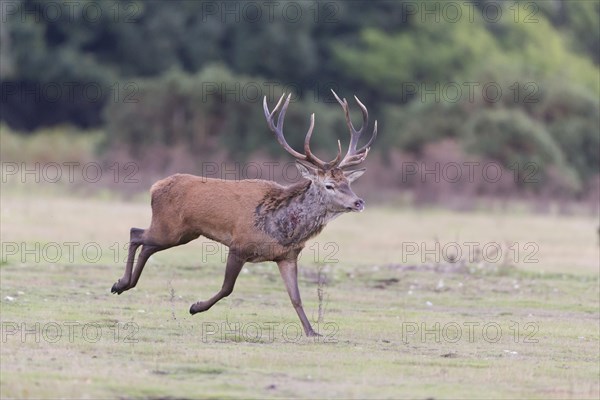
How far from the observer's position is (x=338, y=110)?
2413 inches

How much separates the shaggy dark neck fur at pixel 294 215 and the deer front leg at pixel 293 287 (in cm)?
26

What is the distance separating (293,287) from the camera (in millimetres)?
15227

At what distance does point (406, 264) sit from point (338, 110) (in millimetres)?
37736

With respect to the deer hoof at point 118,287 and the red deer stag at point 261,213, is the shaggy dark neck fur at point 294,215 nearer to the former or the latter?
the red deer stag at point 261,213

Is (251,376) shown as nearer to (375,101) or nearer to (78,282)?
(78,282)

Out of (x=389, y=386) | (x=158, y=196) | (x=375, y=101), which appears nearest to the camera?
(x=389, y=386)

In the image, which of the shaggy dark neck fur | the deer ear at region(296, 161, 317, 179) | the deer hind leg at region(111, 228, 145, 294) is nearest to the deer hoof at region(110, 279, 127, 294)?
the deer hind leg at region(111, 228, 145, 294)

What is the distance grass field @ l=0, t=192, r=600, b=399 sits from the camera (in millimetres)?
11828

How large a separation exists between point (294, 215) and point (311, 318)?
1752 mm

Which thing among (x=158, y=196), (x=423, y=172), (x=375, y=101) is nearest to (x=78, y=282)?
(x=158, y=196)

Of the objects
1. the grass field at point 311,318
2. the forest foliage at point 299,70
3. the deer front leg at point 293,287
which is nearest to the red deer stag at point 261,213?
the deer front leg at point 293,287

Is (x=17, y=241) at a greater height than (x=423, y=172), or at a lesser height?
lesser

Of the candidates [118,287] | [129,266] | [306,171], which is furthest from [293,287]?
[118,287]

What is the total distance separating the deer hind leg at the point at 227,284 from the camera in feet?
49.4
